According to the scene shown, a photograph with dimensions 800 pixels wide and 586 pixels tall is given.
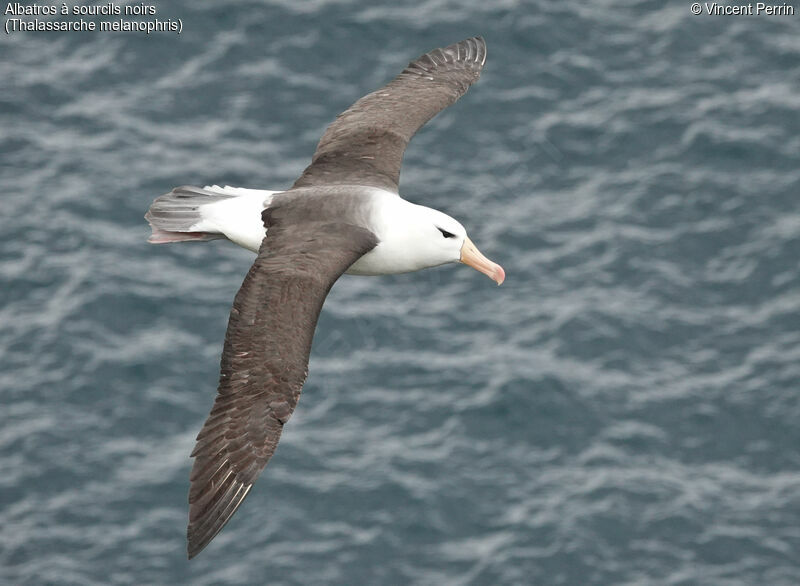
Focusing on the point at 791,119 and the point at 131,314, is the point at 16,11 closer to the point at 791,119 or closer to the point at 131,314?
the point at 131,314

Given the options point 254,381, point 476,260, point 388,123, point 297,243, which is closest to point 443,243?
point 476,260

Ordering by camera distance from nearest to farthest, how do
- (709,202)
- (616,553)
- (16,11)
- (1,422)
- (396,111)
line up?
(396,111) < (616,553) < (1,422) < (709,202) < (16,11)

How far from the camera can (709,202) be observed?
27.7 m

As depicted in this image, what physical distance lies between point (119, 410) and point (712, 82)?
12.8 meters

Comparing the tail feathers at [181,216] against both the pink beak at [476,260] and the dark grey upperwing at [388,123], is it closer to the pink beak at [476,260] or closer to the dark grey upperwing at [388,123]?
the dark grey upperwing at [388,123]


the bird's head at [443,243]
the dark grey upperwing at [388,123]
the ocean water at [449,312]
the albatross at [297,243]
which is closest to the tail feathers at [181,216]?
the albatross at [297,243]

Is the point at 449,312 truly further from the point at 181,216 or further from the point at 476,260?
the point at 181,216

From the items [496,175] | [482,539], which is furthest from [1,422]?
[496,175]

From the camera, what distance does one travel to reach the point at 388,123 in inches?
706

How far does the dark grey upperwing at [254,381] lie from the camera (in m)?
13.8

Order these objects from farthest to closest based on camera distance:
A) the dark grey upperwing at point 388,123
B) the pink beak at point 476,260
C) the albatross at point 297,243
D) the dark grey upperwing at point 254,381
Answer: the dark grey upperwing at point 388,123 → the pink beak at point 476,260 → the albatross at point 297,243 → the dark grey upperwing at point 254,381

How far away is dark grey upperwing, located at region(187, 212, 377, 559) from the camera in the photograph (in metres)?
13.8

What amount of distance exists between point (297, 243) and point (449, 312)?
37.4 ft

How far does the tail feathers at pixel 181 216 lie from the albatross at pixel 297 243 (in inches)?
0.6
